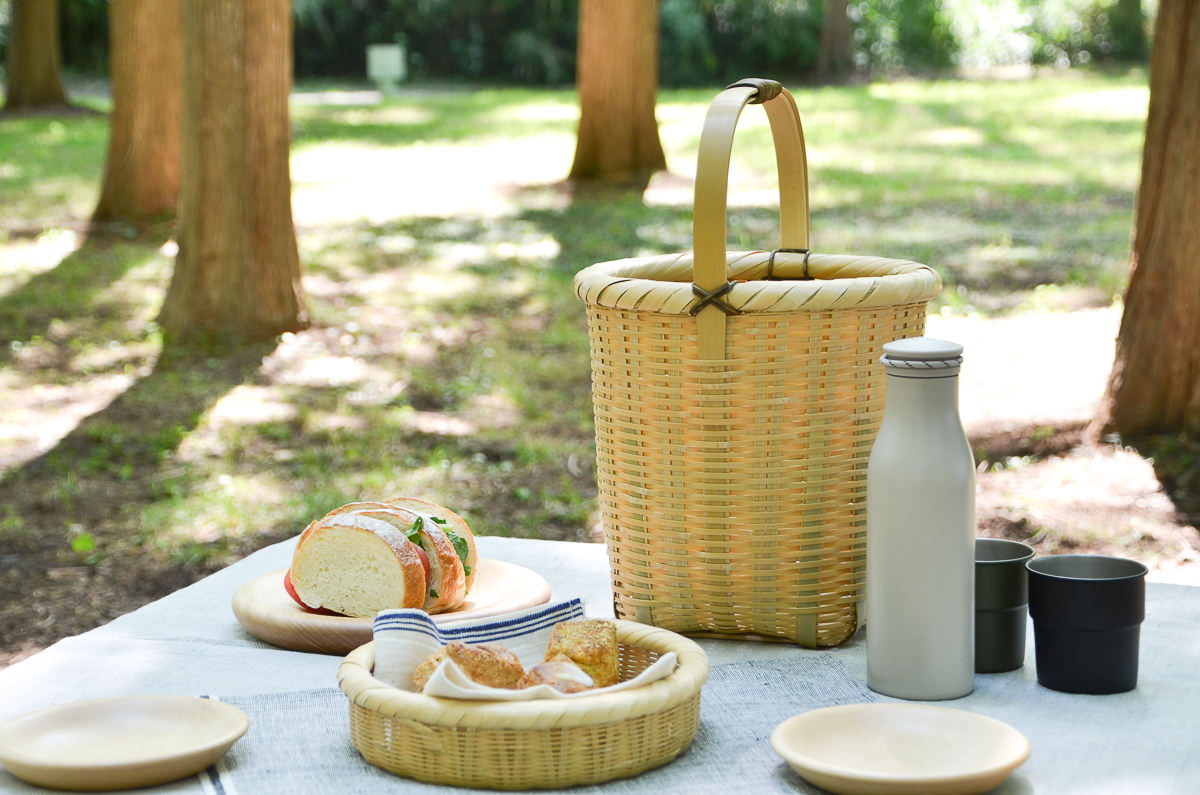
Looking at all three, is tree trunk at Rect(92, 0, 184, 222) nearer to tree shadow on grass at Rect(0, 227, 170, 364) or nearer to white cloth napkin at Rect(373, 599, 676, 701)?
tree shadow on grass at Rect(0, 227, 170, 364)

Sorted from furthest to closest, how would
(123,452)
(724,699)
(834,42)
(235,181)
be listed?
(834,42), (235,181), (123,452), (724,699)

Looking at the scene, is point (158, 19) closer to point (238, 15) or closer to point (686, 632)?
point (238, 15)

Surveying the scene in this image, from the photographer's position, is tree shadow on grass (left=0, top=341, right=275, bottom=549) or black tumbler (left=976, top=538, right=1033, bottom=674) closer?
black tumbler (left=976, top=538, right=1033, bottom=674)

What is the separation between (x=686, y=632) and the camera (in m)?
1.76

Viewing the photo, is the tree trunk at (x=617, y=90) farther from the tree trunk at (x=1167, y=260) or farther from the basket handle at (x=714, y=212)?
the basket handle at (x=714, y=212)

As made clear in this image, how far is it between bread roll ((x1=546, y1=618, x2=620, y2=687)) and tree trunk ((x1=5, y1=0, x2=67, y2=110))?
534 inches

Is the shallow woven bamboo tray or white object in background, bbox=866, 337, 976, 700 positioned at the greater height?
white object in background, bbox=866, 337, 976, 700

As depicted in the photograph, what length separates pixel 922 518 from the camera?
4.70ft

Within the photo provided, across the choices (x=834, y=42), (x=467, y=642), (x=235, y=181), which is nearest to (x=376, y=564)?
(x=467, y=642)

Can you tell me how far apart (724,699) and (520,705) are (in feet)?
1.21

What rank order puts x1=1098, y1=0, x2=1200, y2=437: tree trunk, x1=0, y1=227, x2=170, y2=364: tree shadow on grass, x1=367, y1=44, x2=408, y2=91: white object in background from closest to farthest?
1. x1=1098, y1=0, x2=1200, y2=437: tree trunk
2. x1=0, y1=227, x2=170, y2=364: tree shadow on grass
3. x1=367, y1=44, x2=408, y2=91: white object in background

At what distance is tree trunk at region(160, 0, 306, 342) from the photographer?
4.68m

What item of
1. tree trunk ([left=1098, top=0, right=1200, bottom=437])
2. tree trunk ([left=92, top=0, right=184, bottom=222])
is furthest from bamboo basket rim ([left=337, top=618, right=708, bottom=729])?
tree trunk ([left=92, top=0, right=184, bottom=222])

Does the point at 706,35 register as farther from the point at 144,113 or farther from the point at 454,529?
the point at 454,529
